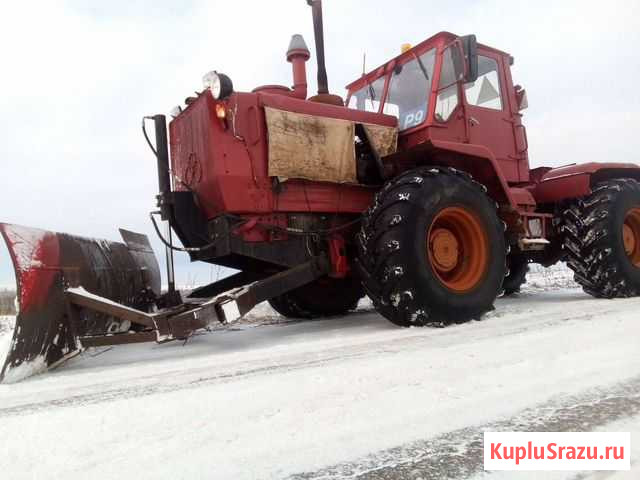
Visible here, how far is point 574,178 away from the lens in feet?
17.3

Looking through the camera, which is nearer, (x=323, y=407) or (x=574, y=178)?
(x=323, y=407)

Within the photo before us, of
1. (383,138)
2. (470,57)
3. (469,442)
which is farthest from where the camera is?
(383,138)

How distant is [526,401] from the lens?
177 cm

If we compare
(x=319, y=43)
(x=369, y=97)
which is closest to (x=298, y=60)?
(x=319, y=43)

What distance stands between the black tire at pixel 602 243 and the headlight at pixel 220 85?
3870mm

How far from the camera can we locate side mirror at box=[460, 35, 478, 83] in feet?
13.6

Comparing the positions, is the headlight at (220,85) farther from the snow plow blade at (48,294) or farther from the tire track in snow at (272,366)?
the tire track in snow at (272,366)

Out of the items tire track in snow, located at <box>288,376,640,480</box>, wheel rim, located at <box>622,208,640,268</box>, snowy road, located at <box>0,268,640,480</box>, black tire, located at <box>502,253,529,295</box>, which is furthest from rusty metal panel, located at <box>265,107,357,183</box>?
wheel rim, located at <box>622,208,640,268</box>

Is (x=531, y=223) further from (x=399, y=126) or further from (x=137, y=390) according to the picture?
(x=137, y=390)

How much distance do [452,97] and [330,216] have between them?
1.69m

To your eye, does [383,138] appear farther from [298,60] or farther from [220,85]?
[220,85]

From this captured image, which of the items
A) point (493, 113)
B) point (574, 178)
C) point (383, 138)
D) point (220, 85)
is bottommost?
point (574, 178)

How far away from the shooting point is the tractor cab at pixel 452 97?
14.5 feet

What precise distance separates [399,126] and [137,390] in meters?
3.55
